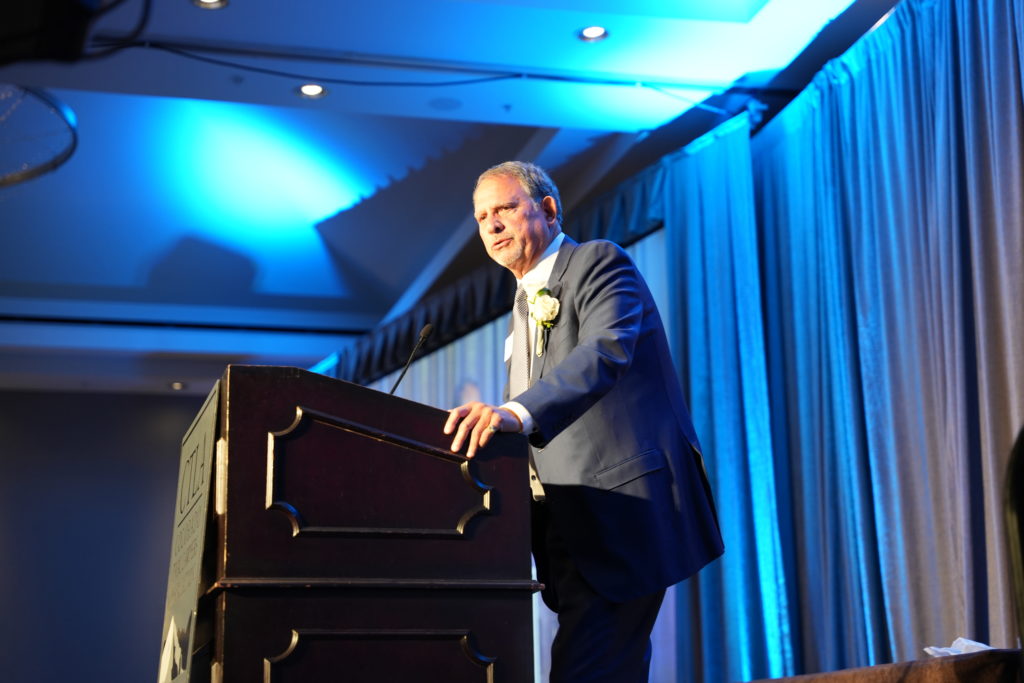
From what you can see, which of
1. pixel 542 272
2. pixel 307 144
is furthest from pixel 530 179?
pixel 307 144

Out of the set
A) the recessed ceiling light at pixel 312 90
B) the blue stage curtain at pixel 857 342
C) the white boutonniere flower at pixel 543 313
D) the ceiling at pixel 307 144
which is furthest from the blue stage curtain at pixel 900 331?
the recessed ceiling light at pixel 312 90

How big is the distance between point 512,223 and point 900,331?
2071 mm

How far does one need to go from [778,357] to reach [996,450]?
156cm

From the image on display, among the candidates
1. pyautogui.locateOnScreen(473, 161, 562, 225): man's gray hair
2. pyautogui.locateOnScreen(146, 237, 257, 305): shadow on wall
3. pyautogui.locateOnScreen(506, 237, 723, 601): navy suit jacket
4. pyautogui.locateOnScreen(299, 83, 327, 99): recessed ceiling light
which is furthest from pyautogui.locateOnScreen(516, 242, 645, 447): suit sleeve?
pyautogui.locateOnScreen(146, 237, 257, 305): shadow on wall

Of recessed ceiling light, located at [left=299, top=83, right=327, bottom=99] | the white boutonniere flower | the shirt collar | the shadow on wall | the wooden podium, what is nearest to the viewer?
the wooden podium

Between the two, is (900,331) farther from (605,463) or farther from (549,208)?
(605,463)

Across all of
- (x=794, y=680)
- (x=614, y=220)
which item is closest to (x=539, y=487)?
(x=794, y=680)

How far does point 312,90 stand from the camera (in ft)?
16.7

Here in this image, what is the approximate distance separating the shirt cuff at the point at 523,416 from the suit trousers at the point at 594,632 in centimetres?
31

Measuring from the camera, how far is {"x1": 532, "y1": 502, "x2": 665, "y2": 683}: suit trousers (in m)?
2.03

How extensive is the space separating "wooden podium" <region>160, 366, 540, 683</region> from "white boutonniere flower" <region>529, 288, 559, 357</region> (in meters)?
0.40

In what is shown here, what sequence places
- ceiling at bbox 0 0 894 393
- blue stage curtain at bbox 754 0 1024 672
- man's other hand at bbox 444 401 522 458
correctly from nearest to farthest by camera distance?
man's other hand at bbox 444 401 522 458
blue stage curtain at bbox 754 0 1024 672
ceiling at bbox 0 0 894 393

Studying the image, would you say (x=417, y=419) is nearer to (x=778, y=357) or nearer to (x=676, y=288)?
(x=778, y=357)

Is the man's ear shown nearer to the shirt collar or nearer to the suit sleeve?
the shirt collar
